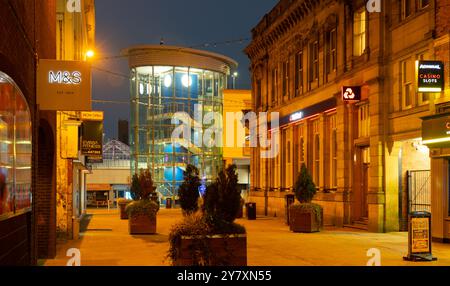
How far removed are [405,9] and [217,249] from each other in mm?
14983

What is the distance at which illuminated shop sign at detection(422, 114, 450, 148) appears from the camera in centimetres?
1866

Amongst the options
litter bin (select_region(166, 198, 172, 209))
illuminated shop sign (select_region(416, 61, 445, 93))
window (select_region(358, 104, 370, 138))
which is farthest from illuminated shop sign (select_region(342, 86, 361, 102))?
litter bin (select_region(166, 198, 172, 209))

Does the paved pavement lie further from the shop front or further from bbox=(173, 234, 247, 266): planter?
the shop front

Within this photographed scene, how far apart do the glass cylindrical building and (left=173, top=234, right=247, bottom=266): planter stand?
4079cm

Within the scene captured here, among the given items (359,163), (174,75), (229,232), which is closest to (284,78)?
(359,163)

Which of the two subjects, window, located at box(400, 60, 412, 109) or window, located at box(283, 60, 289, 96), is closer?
window, located at box(400, 60, 412, 109)

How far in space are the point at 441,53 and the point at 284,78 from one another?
18.4m

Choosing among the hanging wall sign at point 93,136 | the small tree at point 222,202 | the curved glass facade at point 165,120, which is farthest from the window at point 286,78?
the small tree at point 222,202

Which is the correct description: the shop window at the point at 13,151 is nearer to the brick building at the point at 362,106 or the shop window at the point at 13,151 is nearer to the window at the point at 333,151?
the brick building at the point at 362,106

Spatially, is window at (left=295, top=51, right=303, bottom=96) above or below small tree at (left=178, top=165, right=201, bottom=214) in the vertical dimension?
above

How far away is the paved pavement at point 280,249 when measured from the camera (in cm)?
1472

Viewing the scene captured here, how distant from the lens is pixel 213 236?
10969 millimetres

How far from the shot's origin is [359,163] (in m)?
26.4
